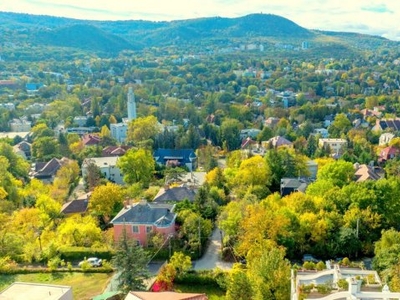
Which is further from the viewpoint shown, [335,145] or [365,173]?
[335,145]

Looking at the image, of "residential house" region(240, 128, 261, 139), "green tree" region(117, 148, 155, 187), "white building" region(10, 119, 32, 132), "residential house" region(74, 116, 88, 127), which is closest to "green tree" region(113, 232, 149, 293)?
"green tree" region(117, 148, 155, 187)

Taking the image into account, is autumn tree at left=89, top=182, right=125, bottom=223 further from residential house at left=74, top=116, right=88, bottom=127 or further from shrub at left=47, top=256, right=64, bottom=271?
residential house at left=74, top=116, right=88, bottom=127

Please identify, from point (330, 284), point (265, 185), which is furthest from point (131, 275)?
point (265, 185)

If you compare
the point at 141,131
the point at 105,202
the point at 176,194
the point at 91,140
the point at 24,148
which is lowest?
the point at 24,148

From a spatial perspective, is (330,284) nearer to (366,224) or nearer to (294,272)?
(294,272)

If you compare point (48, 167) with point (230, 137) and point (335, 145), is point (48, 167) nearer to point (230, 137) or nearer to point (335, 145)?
point (230, 137)

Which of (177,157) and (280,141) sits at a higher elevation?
(280,141)

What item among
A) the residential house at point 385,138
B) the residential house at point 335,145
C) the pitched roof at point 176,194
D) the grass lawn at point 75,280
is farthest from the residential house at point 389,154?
the grass lawn at point 75,280

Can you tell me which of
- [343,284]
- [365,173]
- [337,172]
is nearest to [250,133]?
[365,173]

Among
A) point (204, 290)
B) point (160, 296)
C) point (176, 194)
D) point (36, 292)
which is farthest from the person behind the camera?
point (176, 194)
